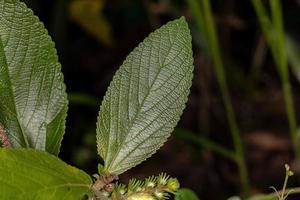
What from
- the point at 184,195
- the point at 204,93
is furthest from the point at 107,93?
the point at 204,93

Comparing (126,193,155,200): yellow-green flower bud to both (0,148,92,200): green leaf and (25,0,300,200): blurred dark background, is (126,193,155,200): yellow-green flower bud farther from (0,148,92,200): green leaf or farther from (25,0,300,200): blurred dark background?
(25,0,300,200): blurred dark background

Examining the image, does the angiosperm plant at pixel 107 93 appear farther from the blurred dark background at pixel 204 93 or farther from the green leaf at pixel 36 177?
the blurred dark background at pixel 204 93

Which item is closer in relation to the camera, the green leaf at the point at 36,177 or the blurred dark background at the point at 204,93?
A: the green leaf at the point at 36,177

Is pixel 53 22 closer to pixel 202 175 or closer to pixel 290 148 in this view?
pixel 202 175

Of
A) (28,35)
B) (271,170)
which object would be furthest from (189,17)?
(28,35)

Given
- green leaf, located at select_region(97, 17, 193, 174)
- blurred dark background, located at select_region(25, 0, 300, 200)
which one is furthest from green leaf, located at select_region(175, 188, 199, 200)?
blurred dark background, located at select_region(25, 0, 300, 200)

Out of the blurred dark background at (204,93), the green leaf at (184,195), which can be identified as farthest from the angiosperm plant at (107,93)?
the blurred dark background at (204,93)

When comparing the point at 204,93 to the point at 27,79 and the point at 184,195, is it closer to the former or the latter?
the point at 184,195

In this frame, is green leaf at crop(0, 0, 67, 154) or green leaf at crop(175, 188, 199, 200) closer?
green leaf at crop(0, 0, 67, 154)
